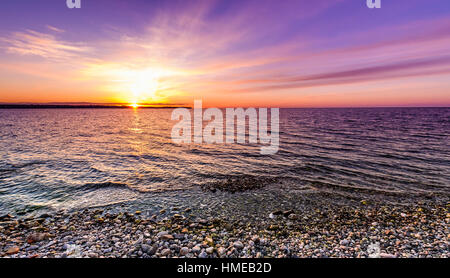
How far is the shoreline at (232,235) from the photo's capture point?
6594 millimetres

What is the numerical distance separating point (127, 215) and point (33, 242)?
3204 millimetres

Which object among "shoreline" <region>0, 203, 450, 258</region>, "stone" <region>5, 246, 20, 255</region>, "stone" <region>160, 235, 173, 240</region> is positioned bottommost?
"shoreline" <region>0, 203, 450, 258</region>

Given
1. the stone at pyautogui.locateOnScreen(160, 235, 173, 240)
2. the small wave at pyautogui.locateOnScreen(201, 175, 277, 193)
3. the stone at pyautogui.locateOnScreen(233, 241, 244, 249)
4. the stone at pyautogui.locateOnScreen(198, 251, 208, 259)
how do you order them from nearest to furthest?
the stone at pyautogui.locateOnScreen(198, 251, 208, 259), the stone at pyautogui.locateOnScreen(233, 241, 244, 249), the stone at pyautogui.locateOnScreen(160, 235, 173, 240), the small wave at pyautogui.locateOnScreen(201, 175, 277, 193)

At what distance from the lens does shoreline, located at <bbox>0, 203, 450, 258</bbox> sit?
6.59m

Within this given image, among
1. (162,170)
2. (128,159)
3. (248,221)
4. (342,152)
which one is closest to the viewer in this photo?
(248,221)

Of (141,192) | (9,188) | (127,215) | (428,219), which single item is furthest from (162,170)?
(428,219)

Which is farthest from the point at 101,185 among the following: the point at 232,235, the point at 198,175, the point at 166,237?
the point at 232,235

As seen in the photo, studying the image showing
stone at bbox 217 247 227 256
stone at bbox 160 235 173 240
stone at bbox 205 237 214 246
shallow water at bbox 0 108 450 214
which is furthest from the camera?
shallow water at bbox 0 108 450 214

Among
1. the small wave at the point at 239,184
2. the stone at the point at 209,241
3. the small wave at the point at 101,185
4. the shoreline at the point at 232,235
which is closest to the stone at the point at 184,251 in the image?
the shoreline at the point at 232,235

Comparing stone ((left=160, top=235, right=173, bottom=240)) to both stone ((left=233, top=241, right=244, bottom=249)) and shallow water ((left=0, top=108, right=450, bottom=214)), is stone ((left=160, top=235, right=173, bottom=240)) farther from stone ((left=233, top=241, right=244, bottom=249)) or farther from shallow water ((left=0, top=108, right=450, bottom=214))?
shallow water ((left=0, top=108, right=450, bottom=214))

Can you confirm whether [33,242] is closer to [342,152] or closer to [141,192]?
[141,192]

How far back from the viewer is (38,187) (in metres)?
12.6

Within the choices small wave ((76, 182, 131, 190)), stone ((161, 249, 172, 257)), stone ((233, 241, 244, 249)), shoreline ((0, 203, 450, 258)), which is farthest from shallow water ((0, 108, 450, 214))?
stone ((161, 249, 172, 257))

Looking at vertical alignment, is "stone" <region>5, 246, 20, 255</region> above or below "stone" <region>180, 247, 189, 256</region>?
above
